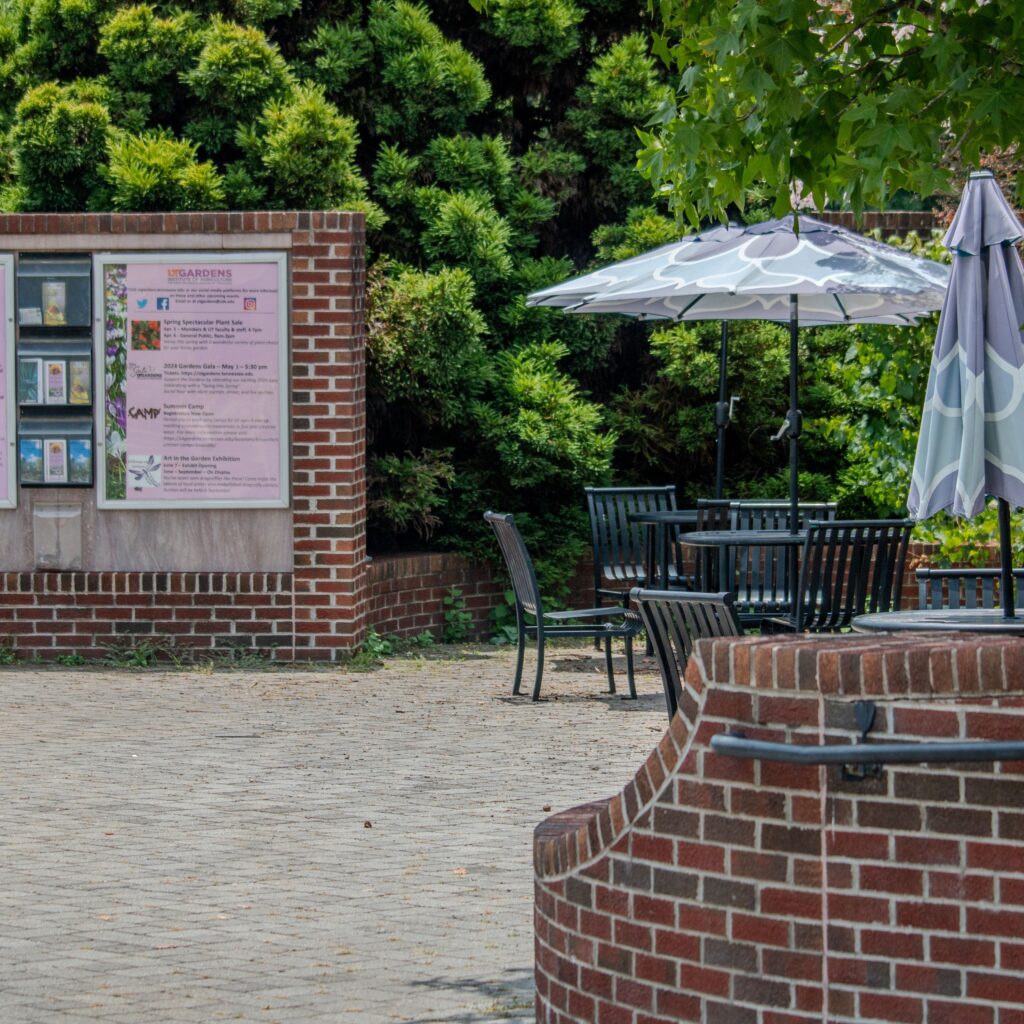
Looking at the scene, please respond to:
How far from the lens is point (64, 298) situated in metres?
11.6

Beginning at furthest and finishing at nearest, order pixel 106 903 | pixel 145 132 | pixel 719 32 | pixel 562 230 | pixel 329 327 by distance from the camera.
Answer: pixel 562 230 < pixel 145 132 < pixel 329 327 < pixel 106 903 < pixel 719 32

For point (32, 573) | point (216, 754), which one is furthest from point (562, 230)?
point (216, 754)

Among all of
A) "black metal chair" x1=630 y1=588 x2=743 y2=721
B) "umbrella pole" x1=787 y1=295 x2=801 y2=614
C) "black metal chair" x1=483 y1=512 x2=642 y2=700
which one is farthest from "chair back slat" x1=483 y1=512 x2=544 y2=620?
"black metal chair" x1=630 y1=588 x2=743 y2=721

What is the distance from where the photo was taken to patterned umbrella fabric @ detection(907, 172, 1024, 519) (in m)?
6.50

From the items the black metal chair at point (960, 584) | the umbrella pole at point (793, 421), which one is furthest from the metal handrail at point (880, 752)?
the umbrella pole at point (793, 421)

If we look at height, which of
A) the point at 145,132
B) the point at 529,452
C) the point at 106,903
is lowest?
the point at 106,903

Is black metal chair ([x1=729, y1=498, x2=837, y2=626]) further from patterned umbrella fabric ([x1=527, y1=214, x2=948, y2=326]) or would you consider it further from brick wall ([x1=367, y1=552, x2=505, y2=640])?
brick wall ([x1=367, y1=552, x2=505, y2=640])

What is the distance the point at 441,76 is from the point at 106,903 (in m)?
8.70

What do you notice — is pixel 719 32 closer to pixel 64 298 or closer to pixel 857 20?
pixel 857 20

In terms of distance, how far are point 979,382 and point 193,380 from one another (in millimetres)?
6180

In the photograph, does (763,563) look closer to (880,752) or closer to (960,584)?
(960,584)

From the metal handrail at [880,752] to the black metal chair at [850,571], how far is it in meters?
5.74

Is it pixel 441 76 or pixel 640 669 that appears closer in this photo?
pixel 640 669

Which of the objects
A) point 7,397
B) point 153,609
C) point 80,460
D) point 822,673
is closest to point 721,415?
point 153,609
